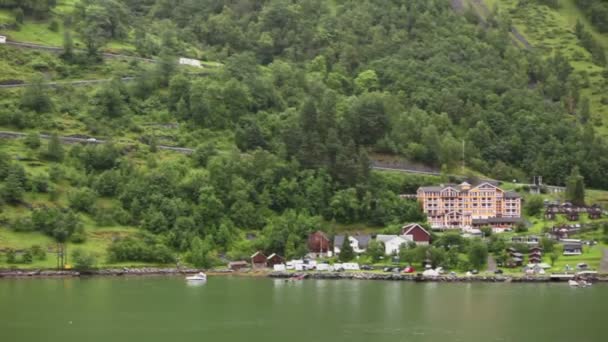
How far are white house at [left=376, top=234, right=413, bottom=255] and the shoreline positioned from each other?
732 centimetres

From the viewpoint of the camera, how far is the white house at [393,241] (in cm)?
10358

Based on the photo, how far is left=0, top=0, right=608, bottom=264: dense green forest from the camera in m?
→ 108

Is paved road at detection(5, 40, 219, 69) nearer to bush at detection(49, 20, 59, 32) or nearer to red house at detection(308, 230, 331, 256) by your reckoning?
bush at detection(49, 20, 59, 32)

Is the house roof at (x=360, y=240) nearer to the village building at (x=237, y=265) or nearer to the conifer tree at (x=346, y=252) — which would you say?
the conifer tree at (x=346, y=252)

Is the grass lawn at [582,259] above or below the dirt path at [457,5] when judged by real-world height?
below

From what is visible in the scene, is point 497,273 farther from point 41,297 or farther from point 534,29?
point 534,29

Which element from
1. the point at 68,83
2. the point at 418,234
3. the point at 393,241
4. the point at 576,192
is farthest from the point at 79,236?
the point at 576,192

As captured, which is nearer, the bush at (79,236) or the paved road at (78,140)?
the bush at (79,236)

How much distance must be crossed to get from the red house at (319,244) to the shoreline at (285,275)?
25.7 ft

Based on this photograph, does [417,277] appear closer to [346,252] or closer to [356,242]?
[346,252]

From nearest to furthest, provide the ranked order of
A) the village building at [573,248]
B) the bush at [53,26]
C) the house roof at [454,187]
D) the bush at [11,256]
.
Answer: the bush at [11,256] < the village building at [573,248] < the house roof at [454,187] < the bush at [53,26]

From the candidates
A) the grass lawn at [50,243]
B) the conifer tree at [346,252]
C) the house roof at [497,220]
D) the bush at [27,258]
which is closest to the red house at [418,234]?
the conifer tree at [346,252]

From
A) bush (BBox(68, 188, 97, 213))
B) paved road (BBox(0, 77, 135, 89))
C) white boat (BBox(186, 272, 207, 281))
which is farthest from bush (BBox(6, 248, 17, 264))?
paved road (BBox(0, 77, 135, 89))

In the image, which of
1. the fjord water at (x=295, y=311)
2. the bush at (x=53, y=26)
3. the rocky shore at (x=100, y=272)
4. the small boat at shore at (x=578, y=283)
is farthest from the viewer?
the bush at (x=53, y=26)
